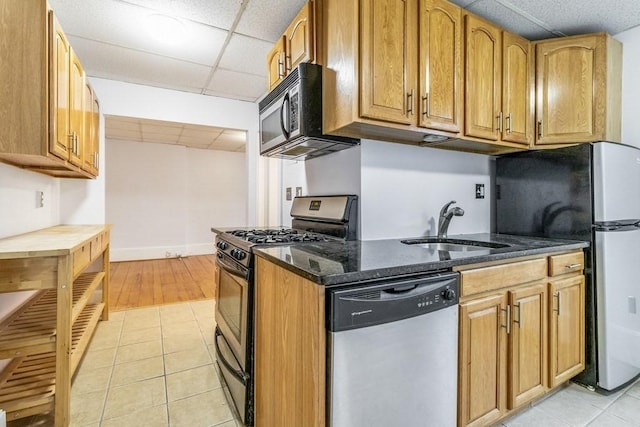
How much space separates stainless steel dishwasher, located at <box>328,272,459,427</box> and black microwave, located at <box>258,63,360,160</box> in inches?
38.4

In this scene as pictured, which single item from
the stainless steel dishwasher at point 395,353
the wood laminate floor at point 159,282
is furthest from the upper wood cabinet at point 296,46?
the wood laminate floor at point 159,282

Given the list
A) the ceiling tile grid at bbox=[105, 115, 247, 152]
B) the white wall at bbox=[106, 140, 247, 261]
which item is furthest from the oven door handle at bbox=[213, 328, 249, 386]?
the white wall at bbox=[106, 140, 247, 261]

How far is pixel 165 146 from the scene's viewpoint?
6047 millimetres

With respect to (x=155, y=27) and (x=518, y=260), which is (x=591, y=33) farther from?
(x=155, y=27)

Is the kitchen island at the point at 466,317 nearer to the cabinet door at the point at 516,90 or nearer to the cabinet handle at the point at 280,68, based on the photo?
the cabinet door at the point at 516,90

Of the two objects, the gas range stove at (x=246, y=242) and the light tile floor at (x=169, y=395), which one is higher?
the gas range stove at (x=246, y=242)

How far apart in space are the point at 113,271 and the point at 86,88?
3352mm

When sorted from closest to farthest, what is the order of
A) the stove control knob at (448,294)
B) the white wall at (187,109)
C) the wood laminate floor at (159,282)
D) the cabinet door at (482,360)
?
the stove control knob at (448,294)
the cabinet door at (482,360)
the white wall at (187,109)
the wood laminate floor at (159,282)

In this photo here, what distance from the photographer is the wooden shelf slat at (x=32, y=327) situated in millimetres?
1463

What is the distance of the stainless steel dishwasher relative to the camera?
3.21ft

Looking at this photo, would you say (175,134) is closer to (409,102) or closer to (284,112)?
(284,112)

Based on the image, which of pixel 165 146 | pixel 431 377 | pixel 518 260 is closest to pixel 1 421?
pixel 431 377

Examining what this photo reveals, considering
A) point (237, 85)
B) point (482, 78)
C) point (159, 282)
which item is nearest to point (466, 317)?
point (482, 78)

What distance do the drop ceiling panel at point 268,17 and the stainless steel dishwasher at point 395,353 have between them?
186 cm
